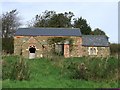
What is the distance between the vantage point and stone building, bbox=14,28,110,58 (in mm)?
51906

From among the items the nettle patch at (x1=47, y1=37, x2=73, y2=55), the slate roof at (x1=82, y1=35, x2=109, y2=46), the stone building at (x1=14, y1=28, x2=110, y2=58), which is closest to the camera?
the stone building at (x1=14, y1=28, x2=110, y2=58)

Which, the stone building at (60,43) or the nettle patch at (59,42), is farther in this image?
the nettle patch at (59,42)

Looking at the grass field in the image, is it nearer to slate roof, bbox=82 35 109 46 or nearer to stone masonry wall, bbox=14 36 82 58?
stone masonry wall, bbox=14 36 82 58

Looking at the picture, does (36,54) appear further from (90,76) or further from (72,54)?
(90,76)

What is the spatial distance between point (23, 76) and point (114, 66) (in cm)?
473

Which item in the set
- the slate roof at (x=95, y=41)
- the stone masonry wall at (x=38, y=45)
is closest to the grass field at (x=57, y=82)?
the stone masonry wall at (x=38, y=45)

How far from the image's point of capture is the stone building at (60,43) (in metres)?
51.9

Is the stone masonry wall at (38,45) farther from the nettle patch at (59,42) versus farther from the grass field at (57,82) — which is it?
the grass field at (57,82)

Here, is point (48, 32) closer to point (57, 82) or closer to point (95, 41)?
point (95, 41)

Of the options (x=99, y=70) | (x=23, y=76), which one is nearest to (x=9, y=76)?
(x=23, y=76)

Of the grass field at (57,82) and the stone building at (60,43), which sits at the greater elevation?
the stone building at (60,43)

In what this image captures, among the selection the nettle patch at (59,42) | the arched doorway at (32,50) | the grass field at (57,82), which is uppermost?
the nettle patch at (59,42)

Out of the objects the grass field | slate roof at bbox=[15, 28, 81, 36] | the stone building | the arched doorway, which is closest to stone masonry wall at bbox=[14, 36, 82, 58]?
the stone building

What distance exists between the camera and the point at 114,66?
16156 mm
